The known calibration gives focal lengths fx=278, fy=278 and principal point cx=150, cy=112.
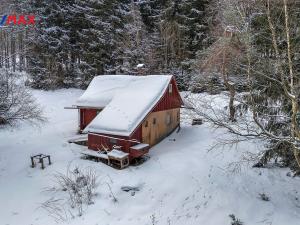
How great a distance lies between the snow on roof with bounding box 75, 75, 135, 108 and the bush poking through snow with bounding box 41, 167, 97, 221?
23.2 feet

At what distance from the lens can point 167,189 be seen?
1200 centimetres

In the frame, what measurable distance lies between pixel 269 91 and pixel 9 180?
12.4m

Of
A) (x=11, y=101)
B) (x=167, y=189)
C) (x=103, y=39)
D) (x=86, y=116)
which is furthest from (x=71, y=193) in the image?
(x=103, y=39)

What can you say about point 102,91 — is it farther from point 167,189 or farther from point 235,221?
point 235,221

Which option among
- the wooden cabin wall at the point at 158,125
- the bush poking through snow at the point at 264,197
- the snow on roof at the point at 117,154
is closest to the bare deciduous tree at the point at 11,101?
the snow on roof at the point at 117,154

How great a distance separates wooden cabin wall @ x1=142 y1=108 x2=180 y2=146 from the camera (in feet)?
56.3

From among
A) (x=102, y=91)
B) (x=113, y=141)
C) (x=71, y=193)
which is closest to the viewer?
(x=71, y=193)

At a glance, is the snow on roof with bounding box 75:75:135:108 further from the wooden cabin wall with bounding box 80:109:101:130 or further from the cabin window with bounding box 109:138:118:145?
the cabin window with bounding box 109:138:118:145

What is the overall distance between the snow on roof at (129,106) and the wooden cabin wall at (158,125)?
92 cm

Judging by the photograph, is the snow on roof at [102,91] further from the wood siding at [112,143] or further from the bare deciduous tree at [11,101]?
the bare deciduous tree at [11,101]

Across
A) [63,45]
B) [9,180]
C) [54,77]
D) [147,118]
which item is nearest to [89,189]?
[9,180]

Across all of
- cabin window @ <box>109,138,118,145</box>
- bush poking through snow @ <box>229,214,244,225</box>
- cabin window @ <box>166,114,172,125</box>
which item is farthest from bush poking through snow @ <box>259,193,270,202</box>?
Result: cabin window @ <box>166,114,172,125</box>

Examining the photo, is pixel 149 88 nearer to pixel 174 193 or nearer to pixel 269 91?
pixel 174 193

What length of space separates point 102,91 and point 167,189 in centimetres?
1111
